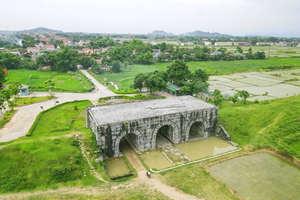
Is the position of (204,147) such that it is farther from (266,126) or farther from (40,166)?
(40,166)

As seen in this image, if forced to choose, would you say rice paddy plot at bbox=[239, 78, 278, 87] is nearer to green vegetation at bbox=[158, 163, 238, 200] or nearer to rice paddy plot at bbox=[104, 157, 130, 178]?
green vegetation at bbox=[158, 163, 238, 200]

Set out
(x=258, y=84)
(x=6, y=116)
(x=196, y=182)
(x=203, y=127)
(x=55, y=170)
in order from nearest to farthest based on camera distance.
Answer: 1. (x=55, y=170)
2. (x=196, y=182)
3. (x=203, y=127)
4. (x=6, y=116)
5. (x=258, y=84)

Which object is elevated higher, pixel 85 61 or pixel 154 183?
pixel 85 61

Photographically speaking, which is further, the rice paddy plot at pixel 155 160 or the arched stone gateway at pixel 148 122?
the arched stone gateway at pixel 148 122

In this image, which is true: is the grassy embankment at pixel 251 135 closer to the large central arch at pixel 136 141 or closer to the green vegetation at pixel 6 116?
the large central arch at pixel 136 141

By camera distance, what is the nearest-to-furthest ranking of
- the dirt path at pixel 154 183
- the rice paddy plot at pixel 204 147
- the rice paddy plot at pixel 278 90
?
the dirt path at pixel 154 183 → the rice paddy plot at pixel 204 147 → the rice paddy plot at pixel 278 90

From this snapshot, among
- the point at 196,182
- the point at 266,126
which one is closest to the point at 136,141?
the point at 196,182

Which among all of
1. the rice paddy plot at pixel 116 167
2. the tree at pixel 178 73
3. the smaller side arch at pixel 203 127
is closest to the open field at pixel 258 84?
the tree at pixel 178 73

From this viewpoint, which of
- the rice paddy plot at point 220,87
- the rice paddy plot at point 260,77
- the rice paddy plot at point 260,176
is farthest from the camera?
the rice paddy plot at point 260,77
